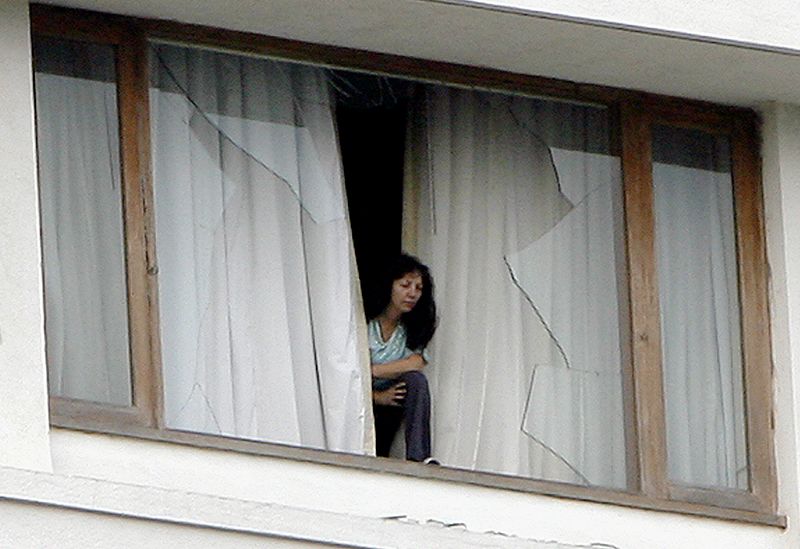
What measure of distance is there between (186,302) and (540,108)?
2.12 meters

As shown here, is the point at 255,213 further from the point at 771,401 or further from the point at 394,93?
the point at 771,401

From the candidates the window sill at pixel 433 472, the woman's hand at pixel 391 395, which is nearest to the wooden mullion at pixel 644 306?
the window sill at pixel 433 472

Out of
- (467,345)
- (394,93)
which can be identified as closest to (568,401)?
(467,345)

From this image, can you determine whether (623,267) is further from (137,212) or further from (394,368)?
(137,212)

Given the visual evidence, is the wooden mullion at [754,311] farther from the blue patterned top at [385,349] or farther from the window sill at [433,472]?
the blue patterned top at [385,349]

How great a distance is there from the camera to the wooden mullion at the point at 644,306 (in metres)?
16.4

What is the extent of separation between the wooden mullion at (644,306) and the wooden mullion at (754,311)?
0.44 m

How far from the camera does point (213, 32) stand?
52.1 ft

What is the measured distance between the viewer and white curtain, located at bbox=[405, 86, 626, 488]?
1641 centimetres

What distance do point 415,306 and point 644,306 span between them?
1046mm

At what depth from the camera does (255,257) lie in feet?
52.4

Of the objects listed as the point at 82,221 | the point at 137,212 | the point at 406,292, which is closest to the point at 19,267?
the point at 82,221

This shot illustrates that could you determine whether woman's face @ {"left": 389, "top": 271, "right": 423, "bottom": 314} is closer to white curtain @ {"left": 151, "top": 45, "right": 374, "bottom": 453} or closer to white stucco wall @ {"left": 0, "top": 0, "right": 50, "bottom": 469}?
white curtain @ {"left": 151, "top": 45, "right": 374, "bottom": 453}

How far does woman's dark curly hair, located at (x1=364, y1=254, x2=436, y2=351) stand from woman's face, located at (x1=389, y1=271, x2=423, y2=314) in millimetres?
14
